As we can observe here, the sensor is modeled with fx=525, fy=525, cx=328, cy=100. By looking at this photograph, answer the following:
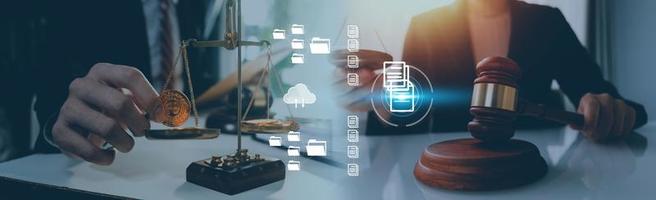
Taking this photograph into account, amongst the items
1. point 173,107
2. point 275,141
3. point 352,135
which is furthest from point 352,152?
point 173,107

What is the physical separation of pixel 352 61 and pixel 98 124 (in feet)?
1.25

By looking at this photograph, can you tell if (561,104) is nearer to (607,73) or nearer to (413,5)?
(607,73)

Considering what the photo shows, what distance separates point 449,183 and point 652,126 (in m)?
0.38

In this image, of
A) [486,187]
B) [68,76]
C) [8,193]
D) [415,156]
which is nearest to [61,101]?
[68,76]

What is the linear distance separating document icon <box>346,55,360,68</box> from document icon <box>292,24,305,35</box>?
74 millimetres

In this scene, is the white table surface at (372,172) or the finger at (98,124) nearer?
the white table surface at (372,172)

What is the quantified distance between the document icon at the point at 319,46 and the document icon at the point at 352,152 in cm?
13

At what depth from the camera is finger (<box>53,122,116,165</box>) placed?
767 mm

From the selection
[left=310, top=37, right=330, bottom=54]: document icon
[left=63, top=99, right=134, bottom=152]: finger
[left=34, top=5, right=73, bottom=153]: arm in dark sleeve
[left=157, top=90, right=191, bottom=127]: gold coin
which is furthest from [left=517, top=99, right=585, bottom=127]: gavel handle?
[left=34, top=5, right=73, bottom=153]: arm in dark sleeve

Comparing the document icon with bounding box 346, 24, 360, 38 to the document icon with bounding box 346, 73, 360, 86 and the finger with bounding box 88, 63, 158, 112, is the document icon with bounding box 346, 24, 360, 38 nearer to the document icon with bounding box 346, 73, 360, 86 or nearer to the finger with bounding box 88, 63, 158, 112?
the document icon with bounding box 346, 73, 360, 86

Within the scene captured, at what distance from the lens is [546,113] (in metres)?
0.67

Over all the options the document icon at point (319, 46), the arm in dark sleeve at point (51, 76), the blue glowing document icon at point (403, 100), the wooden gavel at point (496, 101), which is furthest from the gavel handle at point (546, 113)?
the arm in dark sleeve at point (51, 76)

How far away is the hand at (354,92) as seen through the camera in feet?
2.23

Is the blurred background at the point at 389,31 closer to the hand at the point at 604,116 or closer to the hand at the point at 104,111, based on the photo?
the hand at the point at 604,116
